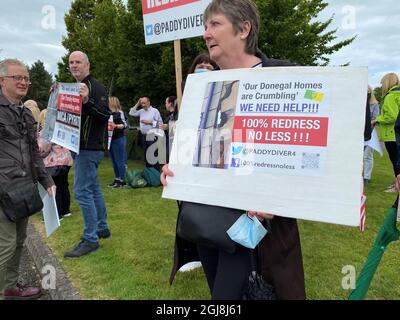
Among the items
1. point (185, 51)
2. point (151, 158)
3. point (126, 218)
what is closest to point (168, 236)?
point (126, 218)

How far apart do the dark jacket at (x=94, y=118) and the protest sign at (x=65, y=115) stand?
190 mm

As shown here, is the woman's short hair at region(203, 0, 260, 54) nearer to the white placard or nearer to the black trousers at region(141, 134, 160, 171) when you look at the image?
the white placard

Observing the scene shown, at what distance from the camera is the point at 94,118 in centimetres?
424

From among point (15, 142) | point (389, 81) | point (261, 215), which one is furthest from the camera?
point (389, 81)

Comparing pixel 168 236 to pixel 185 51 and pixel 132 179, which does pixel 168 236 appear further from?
pixel 185 51

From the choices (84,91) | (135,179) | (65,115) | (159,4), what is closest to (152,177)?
(135,179)

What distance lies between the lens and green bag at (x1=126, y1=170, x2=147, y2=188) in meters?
8.48

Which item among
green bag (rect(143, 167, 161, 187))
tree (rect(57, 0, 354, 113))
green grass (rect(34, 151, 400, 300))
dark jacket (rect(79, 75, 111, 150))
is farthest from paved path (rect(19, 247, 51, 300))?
tree (rect(57, 0, 354, 113))

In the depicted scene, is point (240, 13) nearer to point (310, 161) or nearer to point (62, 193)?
point (310, 161)

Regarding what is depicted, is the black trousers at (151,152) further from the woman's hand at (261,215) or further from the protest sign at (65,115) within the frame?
the woman's hand at (261,215)

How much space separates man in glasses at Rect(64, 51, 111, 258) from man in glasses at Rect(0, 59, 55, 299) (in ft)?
2.43

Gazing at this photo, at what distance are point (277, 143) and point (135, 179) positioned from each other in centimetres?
706

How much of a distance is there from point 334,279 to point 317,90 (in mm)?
2612

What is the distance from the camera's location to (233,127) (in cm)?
181
